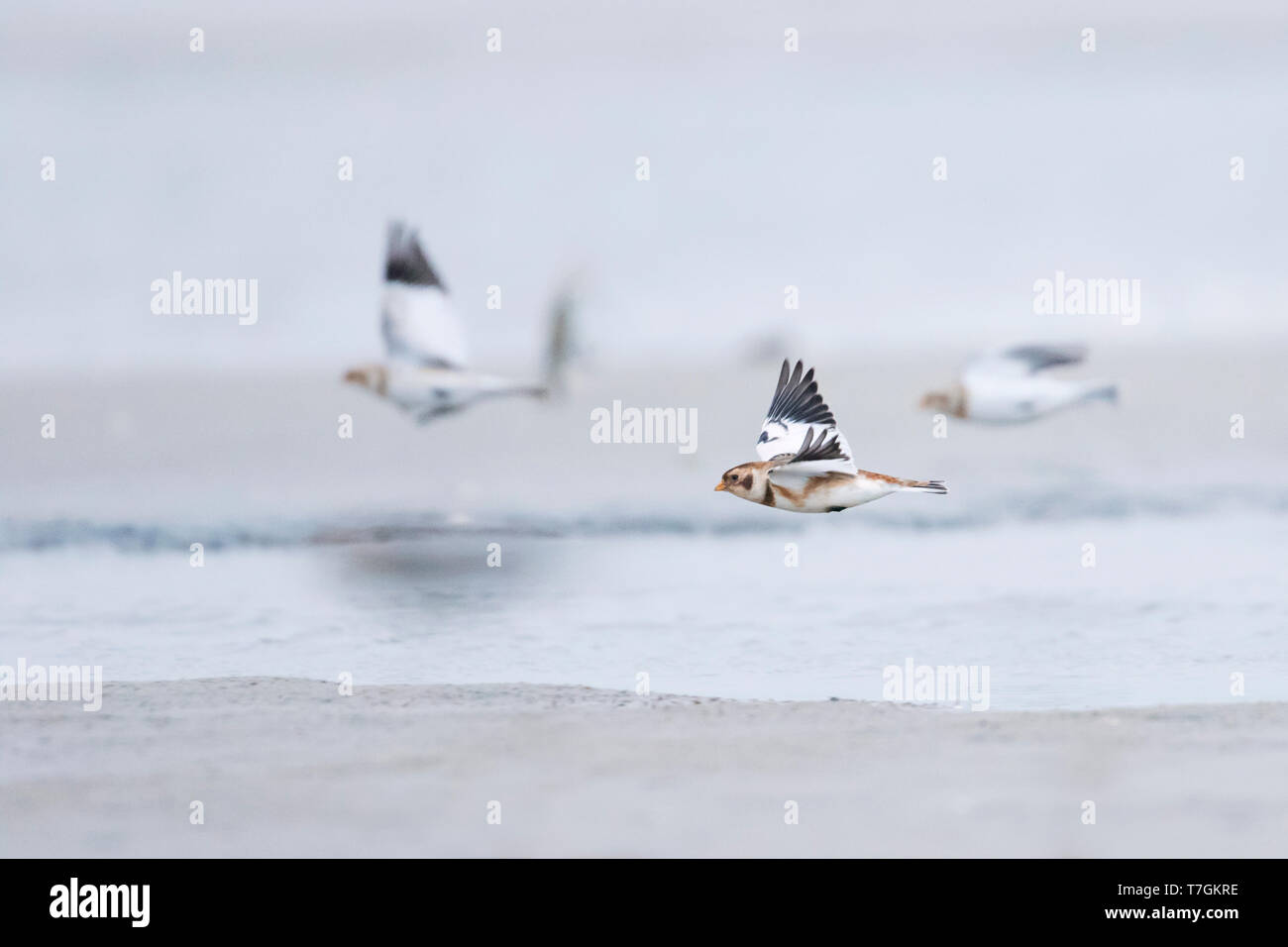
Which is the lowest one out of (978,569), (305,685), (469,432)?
(305,685)

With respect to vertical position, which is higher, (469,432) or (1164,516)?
(469,432)

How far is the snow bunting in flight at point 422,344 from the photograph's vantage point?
1005cm

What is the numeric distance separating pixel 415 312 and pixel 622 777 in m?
5.15

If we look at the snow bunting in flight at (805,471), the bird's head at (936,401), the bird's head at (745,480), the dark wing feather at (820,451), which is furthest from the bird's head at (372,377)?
the dark wing feather at (820,451)

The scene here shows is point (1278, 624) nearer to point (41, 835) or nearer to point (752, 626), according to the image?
point (752, 626)

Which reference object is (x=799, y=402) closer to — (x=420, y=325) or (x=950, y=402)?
(x=420, y=325)

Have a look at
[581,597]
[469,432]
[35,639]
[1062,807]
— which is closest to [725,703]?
[1062,807]

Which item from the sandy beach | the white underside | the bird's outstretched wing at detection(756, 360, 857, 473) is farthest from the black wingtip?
the bird's outstretched wing at detection(756, 360, 857, 473)

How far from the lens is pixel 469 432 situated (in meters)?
17.2

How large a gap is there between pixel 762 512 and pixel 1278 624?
15.0 feet

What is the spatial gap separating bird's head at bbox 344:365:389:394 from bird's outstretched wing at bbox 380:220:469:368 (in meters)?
0.45

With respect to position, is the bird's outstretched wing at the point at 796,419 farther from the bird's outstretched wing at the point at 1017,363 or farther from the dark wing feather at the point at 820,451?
the bird's outstretched wing at the point at 1017,363

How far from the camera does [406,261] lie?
Answer: 396 inches

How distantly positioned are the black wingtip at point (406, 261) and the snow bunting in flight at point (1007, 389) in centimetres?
346
